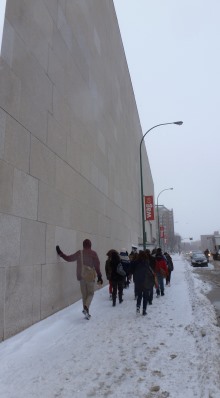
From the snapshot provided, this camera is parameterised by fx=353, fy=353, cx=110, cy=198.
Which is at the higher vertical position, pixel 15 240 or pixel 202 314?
pixel 15 240

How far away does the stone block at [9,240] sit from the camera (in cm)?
604

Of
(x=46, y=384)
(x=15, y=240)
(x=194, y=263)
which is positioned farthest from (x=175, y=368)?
(x=194, y=263)

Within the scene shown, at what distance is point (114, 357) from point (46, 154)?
4.72 metres

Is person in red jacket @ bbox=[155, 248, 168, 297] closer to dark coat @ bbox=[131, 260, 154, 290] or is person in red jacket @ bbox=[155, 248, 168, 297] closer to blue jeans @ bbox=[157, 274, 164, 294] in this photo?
blue jeans @ bbox=[157, 274, 164, 294]

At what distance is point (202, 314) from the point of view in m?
8.43

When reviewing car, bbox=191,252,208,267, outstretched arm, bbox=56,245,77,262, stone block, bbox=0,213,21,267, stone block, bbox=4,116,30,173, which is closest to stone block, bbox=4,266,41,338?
Result: stone block, bbox=0,213,21,267

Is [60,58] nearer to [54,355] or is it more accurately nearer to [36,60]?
[36,60]

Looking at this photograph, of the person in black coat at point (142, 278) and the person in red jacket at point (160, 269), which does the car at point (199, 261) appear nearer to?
the person in red jacket at point (160, 269)

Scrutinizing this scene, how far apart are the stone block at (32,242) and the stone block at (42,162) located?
1.07 m

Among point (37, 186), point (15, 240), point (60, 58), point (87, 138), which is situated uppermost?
point (60, 58)

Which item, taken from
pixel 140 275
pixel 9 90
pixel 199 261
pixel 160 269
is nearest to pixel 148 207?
pixel 199 261

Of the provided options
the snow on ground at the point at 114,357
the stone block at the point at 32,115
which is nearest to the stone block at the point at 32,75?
the stone block at the point at 32,115

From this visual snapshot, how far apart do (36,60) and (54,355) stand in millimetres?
6076

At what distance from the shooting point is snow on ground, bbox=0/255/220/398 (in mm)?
4266
